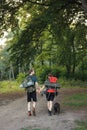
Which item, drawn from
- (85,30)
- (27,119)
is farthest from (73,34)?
(27,119)

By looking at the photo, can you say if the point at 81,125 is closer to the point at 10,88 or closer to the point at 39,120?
the point at 39,120

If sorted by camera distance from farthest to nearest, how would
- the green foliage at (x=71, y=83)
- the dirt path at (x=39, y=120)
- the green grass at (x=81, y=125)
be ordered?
the green foliage at (x=71, y=83) < the dirt path at (x=39, y=120) < the green grass at (x=81, y=125)

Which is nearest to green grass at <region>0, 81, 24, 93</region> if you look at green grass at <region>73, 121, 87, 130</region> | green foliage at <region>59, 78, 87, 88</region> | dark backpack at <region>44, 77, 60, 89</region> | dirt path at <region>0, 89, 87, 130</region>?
green foliage at <region>59, 78, 87, 88</region>

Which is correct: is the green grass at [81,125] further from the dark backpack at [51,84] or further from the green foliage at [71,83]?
the green foliage at [71,83]

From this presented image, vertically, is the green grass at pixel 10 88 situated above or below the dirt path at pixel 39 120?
below

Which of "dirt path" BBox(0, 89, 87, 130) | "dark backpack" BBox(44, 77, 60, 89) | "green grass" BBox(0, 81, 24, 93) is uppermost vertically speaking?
"dark backpack" BBox(44, 77, 60, 89)

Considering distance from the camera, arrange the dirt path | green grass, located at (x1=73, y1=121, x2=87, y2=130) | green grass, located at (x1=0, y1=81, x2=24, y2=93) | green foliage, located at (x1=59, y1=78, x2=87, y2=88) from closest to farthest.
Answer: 1. green grass, located at (x1=73, y1=121, x2=87, y2=130)
2. the dirt path
3. green grass, located at (x1=0, y1=81, x2=24, y2=93)
4. green foliage, located at (x1=59, y1=78, x2=87, y2=88)

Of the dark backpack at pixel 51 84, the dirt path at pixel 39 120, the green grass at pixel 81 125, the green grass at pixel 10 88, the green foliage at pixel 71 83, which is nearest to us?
the green grass at pixel 81 125

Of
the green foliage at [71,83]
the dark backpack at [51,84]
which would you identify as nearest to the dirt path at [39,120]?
the dark backpack at [51,84]

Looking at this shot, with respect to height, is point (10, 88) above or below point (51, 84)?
below

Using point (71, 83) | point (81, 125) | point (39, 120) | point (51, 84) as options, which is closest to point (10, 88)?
point (71, 83)

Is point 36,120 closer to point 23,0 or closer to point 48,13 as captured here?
point 48,13

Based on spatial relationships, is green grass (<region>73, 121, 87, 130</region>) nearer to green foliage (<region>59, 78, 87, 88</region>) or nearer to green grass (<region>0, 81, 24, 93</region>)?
green grass (<region>0, 81, 24, 93</region>)

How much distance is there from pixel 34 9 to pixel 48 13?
6.96 meters
